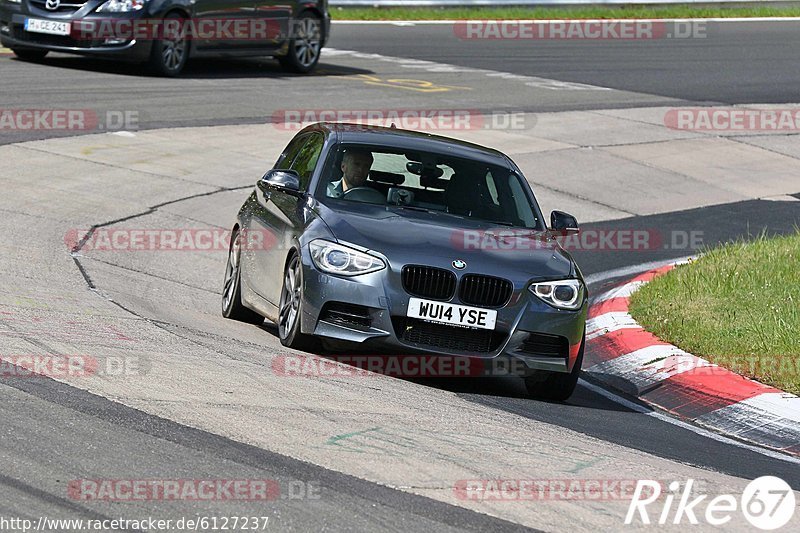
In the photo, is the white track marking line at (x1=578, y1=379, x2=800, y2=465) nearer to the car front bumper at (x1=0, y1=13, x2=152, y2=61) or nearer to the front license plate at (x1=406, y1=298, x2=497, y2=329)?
the front license plate at (x1=406, y1=298, x2=497, y2=329)

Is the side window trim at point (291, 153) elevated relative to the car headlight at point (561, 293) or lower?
elevated

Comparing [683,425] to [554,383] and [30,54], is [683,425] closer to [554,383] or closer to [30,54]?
[554,383]

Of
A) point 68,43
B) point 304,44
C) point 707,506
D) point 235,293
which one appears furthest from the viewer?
point 304,44

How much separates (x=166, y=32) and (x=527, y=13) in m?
13.3

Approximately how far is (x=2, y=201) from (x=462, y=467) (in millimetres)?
8053

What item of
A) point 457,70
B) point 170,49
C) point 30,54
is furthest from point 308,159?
point 457,70

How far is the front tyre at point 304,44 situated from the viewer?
22.9 metres

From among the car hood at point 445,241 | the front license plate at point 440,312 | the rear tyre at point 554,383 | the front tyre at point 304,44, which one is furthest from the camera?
the front tyre at point 304,44

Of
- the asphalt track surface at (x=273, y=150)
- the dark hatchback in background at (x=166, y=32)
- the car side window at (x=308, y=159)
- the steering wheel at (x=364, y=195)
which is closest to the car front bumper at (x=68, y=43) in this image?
the dark hatchback in background at (x=166, y=32)

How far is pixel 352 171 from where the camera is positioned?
9484 millimetres

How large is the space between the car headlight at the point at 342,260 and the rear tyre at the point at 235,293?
1.77 m

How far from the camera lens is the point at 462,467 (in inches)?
242

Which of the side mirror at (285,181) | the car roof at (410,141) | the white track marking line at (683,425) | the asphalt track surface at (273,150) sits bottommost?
the white track marking line at (683,425)

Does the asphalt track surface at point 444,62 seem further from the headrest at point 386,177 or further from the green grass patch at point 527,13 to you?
the headrest at point 386,177
